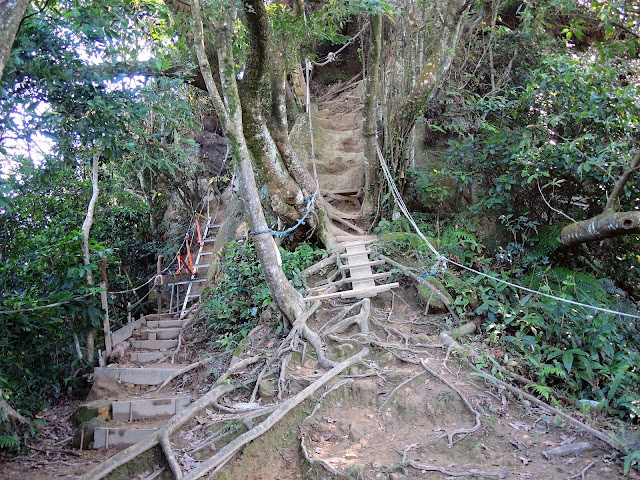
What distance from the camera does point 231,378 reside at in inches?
203

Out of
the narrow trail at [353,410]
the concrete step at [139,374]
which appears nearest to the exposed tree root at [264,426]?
the narrow trail at [353,410]

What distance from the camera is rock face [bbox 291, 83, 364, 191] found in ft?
29.1

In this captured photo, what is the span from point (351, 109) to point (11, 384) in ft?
27.3

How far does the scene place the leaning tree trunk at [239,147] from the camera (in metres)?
4.90

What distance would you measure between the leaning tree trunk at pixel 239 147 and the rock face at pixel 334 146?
12.0 feet

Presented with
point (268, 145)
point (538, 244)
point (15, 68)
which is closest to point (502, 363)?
point (538, 244)

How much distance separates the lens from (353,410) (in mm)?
4309

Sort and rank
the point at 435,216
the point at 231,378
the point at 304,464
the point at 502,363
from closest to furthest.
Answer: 1. the point at 304,464
2. the point at 502,363
3. the point at 231,378
4. the point at 435,216

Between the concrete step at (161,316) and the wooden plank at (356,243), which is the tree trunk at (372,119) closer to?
the wooden plank at (356,243)

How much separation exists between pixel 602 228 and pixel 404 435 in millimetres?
2944

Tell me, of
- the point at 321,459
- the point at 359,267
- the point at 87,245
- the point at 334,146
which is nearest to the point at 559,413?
the point at 321,459

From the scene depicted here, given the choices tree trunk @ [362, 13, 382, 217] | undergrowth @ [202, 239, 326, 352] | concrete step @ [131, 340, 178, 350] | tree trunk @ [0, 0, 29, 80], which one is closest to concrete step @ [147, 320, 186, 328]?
concrete step @ [131, 340, 178, 350]

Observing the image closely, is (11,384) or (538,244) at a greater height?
(538,244)

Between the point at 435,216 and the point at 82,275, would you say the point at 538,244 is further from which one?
the point at 82,275
